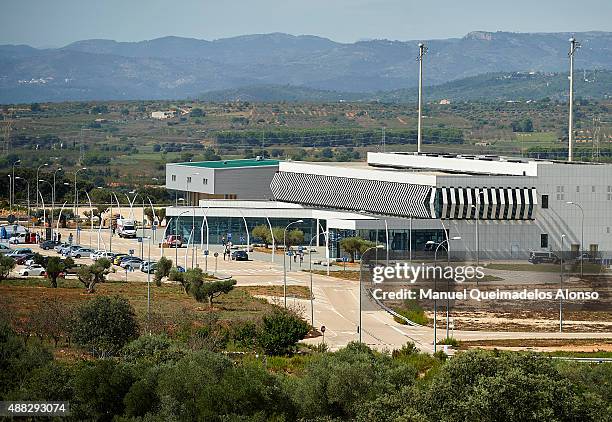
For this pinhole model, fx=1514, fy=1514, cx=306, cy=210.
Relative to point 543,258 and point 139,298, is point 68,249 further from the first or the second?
point 543,258

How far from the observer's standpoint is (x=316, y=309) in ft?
253

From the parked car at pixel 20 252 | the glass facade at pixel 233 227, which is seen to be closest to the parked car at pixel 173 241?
the glass facade at pixel 233 227

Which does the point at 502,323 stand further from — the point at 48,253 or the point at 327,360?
the point at 48,253

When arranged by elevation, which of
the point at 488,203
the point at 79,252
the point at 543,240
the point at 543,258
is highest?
the point at 488,203

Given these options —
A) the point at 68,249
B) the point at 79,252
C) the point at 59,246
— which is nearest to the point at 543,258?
the point at 79,252

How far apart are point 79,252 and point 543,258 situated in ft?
105

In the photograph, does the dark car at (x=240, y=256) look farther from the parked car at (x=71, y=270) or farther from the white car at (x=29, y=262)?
the white car at (x=29, y=262)

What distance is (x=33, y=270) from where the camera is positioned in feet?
298

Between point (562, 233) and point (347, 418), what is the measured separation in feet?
185

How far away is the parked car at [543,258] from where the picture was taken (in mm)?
93325

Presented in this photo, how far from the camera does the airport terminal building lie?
100m

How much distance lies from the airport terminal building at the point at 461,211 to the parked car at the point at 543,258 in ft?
3.36

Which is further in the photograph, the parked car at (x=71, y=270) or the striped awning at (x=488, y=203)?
the striped awning at (x=488, y=203)

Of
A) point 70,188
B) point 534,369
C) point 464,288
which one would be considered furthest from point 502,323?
point 70,188
